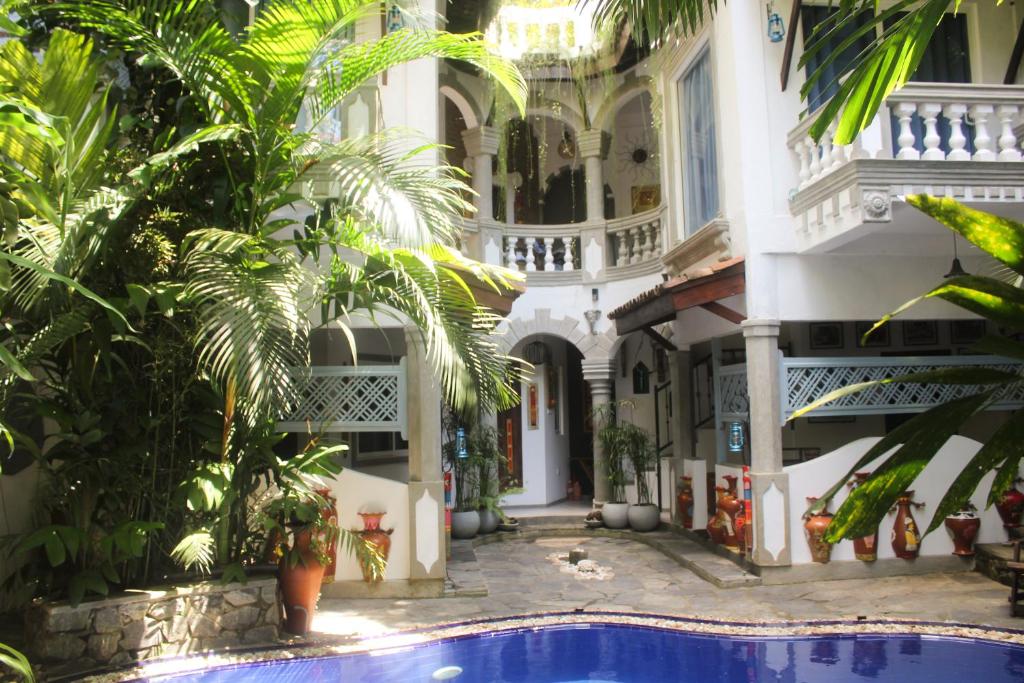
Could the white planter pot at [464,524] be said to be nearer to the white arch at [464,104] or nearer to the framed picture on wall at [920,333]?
the white arch at [464,104]

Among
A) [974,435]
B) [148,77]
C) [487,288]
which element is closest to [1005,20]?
[974,435]

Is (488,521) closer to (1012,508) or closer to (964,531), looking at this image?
(964,531)

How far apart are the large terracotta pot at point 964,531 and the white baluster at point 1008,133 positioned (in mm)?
3290

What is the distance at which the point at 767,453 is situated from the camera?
25.2 ft

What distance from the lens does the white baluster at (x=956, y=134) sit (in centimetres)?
672

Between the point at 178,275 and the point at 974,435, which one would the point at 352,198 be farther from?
the point at 974,435

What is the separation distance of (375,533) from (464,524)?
3.27m

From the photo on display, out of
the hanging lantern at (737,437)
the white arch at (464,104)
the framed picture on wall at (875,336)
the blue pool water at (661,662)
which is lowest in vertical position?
the blue pool water at (661,662)

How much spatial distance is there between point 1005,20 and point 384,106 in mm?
6208

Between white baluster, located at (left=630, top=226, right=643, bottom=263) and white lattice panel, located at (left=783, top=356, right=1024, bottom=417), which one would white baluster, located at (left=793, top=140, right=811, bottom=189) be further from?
white baluster, located at (left=630, top=226, right=643, bottom=263)

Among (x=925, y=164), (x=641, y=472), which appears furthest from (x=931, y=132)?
(x=641, y=472)

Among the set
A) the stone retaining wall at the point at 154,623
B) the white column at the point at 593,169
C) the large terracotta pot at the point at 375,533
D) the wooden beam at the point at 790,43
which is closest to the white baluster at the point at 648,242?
the white column at the point at 593,169

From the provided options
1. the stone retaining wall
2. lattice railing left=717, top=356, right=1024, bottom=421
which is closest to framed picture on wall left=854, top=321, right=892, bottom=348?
lattice railing left=717, top=356, right=1024, bottom=421

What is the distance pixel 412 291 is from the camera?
223 inches
